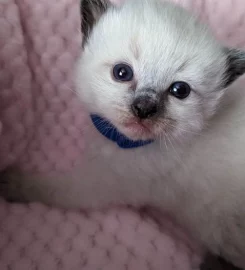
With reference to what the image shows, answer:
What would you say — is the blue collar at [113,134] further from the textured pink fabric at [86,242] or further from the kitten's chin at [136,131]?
the textured pink fabric at [86,242]

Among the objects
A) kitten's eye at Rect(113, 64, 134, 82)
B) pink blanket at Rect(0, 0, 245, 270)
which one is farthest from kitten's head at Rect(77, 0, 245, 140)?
pink blanket at Rect(0, 0, 245, 270)

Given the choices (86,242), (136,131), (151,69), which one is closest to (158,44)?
(151,69)

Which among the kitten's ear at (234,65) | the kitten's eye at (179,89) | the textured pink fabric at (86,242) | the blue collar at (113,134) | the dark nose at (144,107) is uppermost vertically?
the kitten's ear at (234,65)

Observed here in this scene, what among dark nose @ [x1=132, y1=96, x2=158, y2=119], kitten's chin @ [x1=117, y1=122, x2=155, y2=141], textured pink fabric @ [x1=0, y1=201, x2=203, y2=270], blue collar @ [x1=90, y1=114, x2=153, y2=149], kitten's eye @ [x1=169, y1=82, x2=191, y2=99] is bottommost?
textured pink fabric @ [x1=0, y1=201, x2=203, y2=270]

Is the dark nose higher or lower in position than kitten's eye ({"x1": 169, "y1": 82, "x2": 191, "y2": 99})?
lower

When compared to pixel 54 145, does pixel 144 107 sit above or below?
above

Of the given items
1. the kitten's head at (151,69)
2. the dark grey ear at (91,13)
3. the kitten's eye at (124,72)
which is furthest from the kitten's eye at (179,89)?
the dark grey ear at (91,13)

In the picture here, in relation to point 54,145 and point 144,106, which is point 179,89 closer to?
point 144,106

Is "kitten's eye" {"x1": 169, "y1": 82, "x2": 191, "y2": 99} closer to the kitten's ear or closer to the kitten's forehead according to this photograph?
the kitten's forehead
